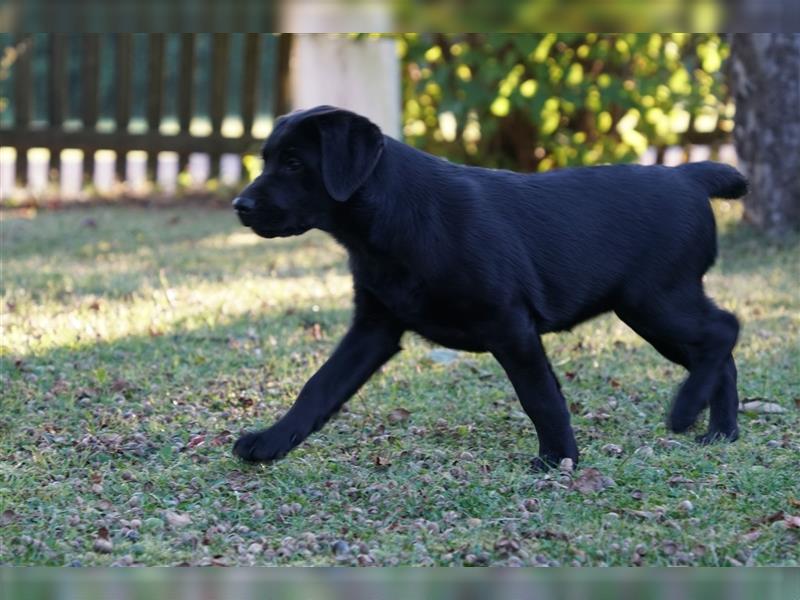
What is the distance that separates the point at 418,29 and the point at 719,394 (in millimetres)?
3576

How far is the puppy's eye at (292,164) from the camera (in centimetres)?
391

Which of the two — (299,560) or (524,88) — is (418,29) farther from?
(524,88)

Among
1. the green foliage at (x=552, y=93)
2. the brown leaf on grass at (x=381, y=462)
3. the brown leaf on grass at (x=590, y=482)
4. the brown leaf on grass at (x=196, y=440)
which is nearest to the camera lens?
the brown leaf on grass at (x=590, y=482)

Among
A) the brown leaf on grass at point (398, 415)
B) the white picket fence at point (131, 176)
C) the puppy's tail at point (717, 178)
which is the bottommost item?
the white picket fence at point (131, 176)

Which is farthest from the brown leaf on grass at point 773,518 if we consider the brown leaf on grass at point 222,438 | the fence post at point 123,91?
the fence post at point 123,91

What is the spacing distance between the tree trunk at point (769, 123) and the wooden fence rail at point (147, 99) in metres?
5.41

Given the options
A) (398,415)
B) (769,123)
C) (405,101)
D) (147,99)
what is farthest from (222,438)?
(147,99)

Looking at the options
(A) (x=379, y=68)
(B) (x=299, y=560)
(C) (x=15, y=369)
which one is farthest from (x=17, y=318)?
(A) (x=379, y=68)

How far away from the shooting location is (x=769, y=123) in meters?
9.02

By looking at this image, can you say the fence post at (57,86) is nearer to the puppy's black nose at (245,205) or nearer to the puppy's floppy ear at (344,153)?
the puppy's black nose at (245,205)

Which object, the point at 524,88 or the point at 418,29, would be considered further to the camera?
the point at 524,88

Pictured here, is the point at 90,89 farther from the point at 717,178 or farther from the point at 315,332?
the point at 717,178

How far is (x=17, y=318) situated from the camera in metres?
6.42

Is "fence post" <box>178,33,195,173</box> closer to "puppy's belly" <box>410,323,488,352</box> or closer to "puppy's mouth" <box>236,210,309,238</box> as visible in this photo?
"puppy's mouth" <box>236,210,309,238</box>
